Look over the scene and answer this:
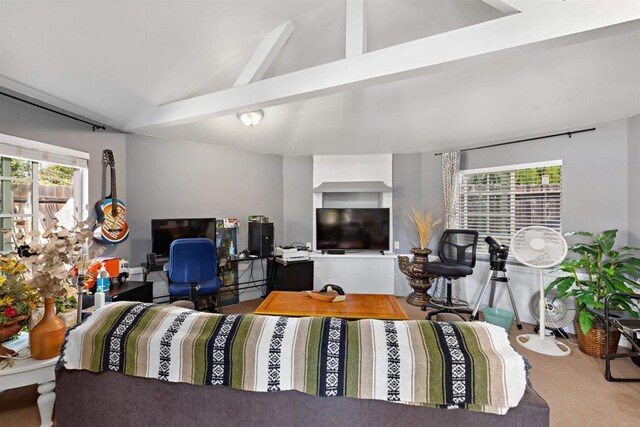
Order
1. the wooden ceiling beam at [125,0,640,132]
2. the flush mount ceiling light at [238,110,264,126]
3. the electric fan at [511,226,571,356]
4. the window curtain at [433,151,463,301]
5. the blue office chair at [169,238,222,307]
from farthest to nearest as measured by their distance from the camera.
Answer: the window curtain at [433,151,463,301]
the flush mount ceiling light at [238,110,264,126]
the blue office chair at [169,238,222,307]
the electric fan at [511,226,571,356]
the wooden ceiling beam at [125,0,640,132]

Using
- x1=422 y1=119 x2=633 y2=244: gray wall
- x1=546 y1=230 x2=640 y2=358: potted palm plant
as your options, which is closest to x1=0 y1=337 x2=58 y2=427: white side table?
x1=546 y1=230 x2=640 y2=358: potted palm plant

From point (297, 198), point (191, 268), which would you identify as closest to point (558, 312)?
point (297, 198)

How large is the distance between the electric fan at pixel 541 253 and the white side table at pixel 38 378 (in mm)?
3613

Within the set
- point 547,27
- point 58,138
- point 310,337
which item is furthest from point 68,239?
point 547,27

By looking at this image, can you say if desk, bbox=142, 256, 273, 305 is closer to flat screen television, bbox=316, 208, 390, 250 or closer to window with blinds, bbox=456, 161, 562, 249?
flat screen television, bbox=316, 208, 390, 250

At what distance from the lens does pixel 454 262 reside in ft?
11.7

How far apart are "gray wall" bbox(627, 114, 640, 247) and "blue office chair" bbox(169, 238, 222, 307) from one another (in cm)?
424

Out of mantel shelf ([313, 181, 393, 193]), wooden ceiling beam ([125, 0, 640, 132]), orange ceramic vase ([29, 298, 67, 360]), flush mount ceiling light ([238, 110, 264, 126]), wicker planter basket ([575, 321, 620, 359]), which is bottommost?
wicker planter basket ([575, 321, 620, 359])

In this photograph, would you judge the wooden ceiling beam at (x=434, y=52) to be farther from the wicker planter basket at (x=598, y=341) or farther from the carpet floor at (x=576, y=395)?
the wicker planter basket at (x=598, y=341)

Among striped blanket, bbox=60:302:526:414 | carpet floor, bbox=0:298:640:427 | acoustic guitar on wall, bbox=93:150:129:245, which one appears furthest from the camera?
acoustic guitar on wall, bbox=93:150:129:245

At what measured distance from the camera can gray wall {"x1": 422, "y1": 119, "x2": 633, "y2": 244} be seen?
2807mm

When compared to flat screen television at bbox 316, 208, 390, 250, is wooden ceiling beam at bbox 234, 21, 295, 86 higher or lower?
higher

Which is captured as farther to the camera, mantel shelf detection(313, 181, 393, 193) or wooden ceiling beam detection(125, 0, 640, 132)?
mantel shelf detection(313, 181, 393, 193)

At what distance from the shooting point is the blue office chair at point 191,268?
2764 mm
